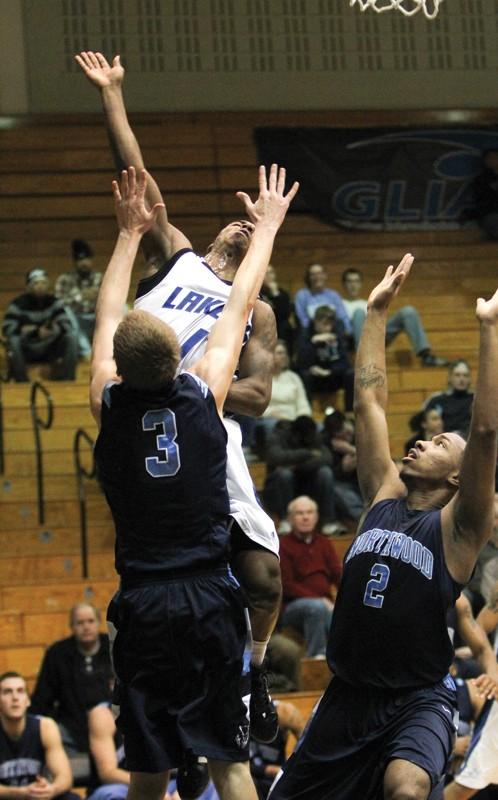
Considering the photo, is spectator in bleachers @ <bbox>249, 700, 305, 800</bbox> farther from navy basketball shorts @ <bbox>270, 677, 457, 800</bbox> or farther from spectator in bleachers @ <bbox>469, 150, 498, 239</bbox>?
spectator in bleachers @ <bbox>469, 150, 498, 239</bbox>

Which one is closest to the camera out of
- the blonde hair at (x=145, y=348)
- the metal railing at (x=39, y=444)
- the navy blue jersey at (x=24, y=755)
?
the blonde hair at (x=145, y=348)

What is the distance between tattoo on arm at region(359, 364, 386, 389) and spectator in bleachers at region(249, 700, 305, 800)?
3427mm

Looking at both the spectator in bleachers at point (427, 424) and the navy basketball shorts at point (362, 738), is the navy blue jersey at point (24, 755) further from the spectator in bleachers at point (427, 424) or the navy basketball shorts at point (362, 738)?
the spectator in bleachers at point (427, 424)

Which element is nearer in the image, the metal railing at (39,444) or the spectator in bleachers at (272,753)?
the spectator in bleachers at (272,753)

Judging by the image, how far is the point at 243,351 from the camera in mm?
5379

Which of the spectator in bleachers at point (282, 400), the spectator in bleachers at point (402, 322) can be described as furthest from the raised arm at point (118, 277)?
the spectator in bleachers at point (402, 322)

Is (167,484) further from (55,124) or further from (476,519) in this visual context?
(55,124)

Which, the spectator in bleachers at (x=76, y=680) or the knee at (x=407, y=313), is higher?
the knee at (x=407, y=313)

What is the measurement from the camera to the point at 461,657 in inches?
403

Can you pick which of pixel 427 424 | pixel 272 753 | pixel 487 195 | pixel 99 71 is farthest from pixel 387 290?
pixel 487 195

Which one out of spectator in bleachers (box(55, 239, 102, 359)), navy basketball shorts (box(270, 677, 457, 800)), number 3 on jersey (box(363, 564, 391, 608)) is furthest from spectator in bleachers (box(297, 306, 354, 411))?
navy basketball shorts (box(270, 677, 457, 800))

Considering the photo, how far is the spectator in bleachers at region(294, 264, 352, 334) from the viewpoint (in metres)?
14.5

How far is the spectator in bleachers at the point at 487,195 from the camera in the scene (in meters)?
16.4

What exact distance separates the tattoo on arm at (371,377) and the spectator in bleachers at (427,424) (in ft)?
24.4
